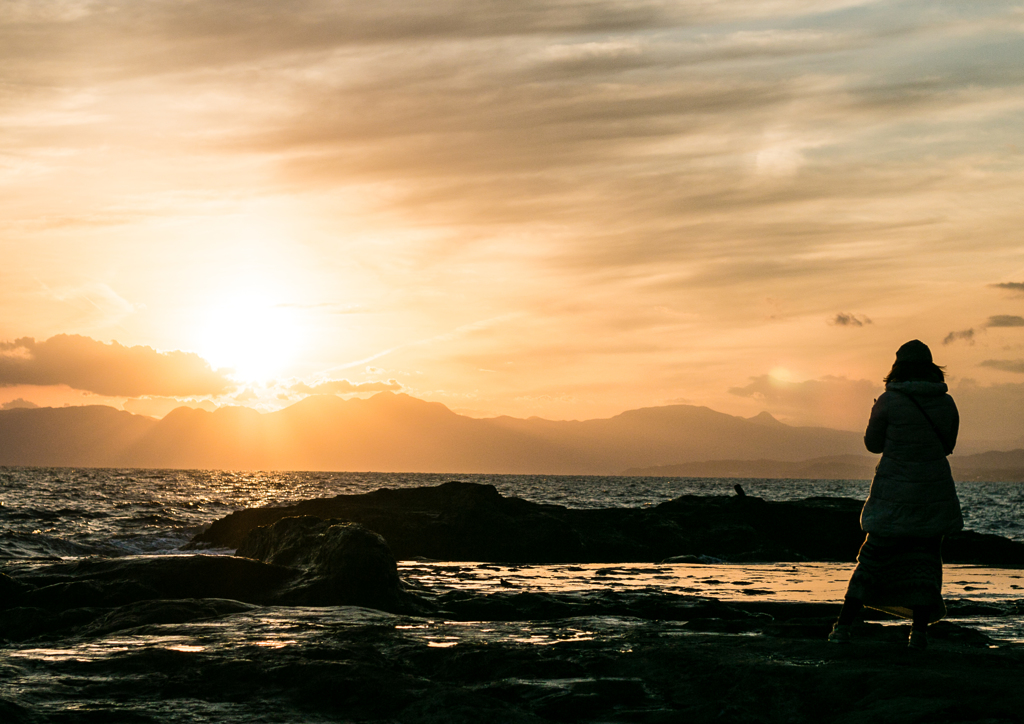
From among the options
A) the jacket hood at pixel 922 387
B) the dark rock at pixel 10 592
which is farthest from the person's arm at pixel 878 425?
the dark rock at pixel 10 592

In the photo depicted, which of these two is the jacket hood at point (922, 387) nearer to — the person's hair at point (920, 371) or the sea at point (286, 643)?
the person's hair at point (920, 371)

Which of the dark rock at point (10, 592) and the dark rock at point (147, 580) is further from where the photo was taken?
the dark rock at point (147, 580)

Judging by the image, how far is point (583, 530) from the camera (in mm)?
26453

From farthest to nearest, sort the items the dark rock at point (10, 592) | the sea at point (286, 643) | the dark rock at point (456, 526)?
the dark rock at point (456, 526) < the dark rock at point (10, 592) < the sea at point (286, 643)

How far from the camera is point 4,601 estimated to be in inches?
419

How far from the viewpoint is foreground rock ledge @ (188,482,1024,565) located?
24.0 m

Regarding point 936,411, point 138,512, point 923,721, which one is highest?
point 936,411

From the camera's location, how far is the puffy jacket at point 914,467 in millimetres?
7578

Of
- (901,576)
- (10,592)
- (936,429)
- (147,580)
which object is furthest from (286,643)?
(936,429)

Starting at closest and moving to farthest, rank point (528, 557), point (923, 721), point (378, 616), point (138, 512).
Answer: point (923, 721) → point (378, 616) → point (528, 557) → point (138, 512)

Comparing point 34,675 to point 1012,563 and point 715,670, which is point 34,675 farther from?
point 1012,563

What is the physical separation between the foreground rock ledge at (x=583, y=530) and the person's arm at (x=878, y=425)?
54.1 feet

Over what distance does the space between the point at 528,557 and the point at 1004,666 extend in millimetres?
17688

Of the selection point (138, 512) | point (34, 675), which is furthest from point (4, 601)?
point (138, 512)
